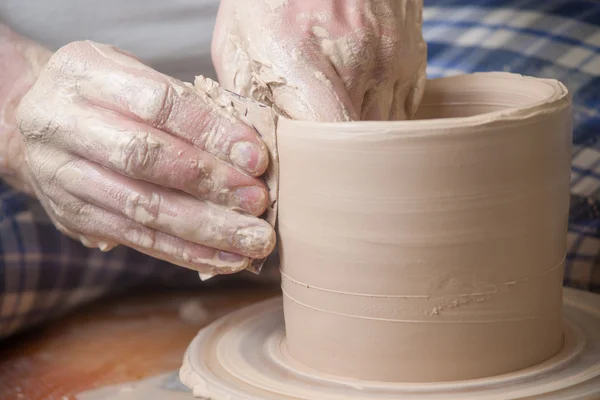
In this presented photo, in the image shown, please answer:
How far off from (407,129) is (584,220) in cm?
93

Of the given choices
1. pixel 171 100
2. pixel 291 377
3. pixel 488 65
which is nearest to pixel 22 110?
pixel 171 100

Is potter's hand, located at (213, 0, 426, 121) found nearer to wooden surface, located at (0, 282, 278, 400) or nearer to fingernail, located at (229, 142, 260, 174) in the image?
fingernail, located at (229, 142, 260, 174)

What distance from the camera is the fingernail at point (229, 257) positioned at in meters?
1.07

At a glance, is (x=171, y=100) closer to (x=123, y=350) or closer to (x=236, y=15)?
(x=236, y=15)

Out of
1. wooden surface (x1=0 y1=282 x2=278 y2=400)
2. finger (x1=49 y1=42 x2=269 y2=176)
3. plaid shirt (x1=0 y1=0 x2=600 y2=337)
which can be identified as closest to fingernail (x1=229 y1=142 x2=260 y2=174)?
finger (x1=49 y1=42 x2=269 y2=176)

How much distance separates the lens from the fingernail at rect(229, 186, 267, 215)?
1.02 m

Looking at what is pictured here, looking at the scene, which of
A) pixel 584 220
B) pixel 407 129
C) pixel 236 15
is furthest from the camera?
pixel 584 220

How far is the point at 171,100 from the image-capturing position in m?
1.04

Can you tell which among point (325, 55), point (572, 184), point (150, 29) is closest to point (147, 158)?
point (325, 55)

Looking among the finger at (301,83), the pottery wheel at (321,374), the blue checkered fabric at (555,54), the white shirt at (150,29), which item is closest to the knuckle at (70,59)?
the finger at (301,83)

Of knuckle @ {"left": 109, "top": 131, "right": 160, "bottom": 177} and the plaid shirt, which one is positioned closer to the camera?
knuckle @ {"left": 109, "top": 131, "right": 160, "bottom": 177}

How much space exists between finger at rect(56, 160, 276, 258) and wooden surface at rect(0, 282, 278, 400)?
0.31 metres

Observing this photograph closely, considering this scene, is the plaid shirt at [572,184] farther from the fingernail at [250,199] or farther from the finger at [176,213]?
the fingernail at [250,199]

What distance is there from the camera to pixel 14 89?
1.37 meters
